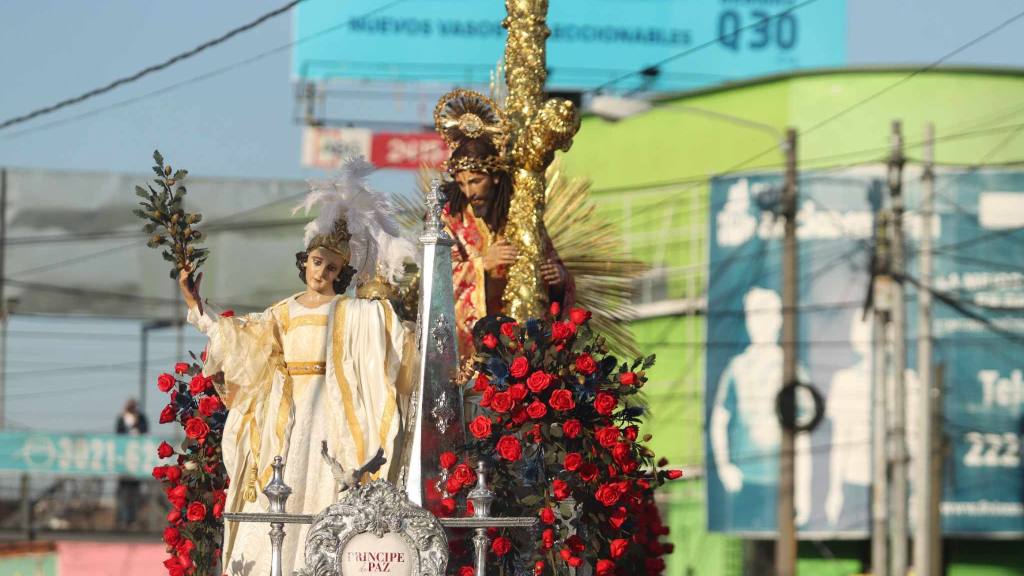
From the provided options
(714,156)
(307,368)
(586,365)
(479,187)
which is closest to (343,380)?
(307,368)

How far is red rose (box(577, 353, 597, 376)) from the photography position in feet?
29.3

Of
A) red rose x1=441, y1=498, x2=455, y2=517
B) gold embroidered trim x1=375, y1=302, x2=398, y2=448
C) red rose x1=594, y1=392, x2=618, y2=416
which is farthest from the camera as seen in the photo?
red rose x1=594, y1=392, x2=618, y2=416

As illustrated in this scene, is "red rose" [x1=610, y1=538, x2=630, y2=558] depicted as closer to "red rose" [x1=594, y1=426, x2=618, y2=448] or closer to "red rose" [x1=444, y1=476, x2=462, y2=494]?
"red rose" [x1=594, y1=426, x2=618, y2=448]

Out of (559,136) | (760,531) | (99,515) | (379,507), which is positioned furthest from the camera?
(760,531)

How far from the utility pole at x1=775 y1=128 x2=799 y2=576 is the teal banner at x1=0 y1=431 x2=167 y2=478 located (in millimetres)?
8285

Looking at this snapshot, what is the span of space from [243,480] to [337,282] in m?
0.95

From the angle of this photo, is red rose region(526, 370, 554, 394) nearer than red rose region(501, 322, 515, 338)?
Yes

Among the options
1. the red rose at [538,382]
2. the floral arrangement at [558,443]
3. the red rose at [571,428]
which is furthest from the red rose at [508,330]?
the red rose at [571,428]

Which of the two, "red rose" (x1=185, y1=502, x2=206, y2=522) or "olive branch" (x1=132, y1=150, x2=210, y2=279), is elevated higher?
"olive branch" (x1=132, y1=150, x2=210, y2=279)

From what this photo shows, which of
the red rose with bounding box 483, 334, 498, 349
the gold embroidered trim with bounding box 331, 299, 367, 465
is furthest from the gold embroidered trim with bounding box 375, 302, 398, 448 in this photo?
the red rose with bounding box 483, 334, 498, 349

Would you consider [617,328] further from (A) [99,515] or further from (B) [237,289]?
(B) [237,289]

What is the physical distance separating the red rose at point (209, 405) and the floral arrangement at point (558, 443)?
1.28m

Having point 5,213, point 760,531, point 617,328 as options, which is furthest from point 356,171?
point 5,213

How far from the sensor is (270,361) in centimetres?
879
